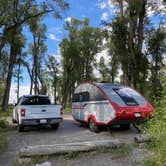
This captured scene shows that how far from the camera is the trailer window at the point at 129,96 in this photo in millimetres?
9828

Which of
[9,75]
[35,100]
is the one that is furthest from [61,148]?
[9,75]

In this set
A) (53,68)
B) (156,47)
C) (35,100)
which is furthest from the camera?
(53,68)

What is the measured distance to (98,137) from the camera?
9367 mm

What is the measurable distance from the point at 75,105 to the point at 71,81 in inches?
1039

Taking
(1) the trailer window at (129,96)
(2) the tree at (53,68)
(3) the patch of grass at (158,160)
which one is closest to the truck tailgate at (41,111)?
(1) the trailer window at (129,96)

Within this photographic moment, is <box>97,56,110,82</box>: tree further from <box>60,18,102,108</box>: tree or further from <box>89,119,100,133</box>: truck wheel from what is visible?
<box>89,119,100,133</box>: truck wheel

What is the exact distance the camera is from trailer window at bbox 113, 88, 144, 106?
32.2 ft

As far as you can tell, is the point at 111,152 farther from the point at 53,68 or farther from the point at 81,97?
the point at 53,68

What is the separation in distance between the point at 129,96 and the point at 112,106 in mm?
1166

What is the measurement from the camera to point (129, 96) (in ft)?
33.3

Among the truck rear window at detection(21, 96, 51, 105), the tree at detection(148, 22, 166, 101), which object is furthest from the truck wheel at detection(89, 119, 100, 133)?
the tree at detection(148, 22, 166, 101)

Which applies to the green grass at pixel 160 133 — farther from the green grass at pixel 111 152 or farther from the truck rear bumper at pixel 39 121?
the truck rear bumper at pixel 39 121

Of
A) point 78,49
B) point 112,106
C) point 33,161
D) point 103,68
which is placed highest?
point 78,49

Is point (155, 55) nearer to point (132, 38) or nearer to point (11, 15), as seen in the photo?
point (132, 38)
